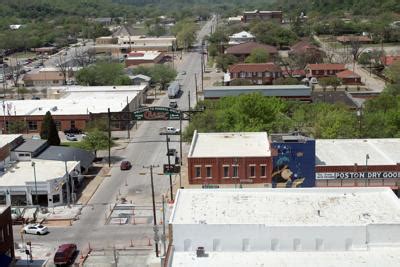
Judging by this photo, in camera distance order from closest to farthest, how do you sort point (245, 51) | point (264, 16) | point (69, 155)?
point (69, 155) < point (245, 51) < point (264, 16)

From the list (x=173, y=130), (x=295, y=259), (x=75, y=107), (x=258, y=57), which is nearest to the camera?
(x=295, y=259)

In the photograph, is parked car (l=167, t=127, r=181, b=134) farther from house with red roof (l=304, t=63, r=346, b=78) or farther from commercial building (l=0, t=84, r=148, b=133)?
house with red roof (l=304, t=63, r=346, b=78)

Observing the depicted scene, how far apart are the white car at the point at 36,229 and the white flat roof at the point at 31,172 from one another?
4857 millimetres

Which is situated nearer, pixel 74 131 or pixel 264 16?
pixel 74 131

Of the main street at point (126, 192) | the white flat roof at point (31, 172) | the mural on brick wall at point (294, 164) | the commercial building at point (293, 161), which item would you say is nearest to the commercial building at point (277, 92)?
the main street at point (126, 192)

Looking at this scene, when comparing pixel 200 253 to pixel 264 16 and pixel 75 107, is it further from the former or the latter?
pixel 264 16

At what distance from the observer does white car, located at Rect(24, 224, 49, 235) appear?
111 feet

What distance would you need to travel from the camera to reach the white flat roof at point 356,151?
128 ft

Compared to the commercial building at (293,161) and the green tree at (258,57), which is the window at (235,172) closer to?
the commercial building at (293,161)

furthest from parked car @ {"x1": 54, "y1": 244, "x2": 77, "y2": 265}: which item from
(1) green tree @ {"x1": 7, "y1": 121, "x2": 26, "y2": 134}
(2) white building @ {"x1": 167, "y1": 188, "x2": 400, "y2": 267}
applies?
(1) green tree @ {"x1": 7, "y1": 121, "x2": 26, "y2": 134}

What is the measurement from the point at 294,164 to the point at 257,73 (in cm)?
4442

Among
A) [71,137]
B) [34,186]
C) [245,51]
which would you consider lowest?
[71,137]

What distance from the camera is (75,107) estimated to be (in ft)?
200

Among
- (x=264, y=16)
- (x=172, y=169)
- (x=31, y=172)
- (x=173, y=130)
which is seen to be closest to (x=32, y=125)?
(x=173, y=130)
